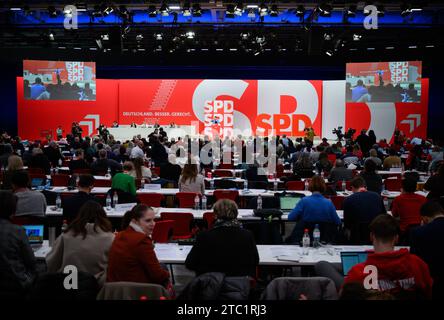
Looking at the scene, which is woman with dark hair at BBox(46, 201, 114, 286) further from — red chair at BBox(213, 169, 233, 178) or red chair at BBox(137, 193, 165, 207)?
red chair at BBox(213, 169, 233, 178)

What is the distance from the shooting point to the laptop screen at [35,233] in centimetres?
539

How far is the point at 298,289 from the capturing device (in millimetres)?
3586

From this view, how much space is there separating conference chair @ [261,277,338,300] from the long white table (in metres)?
1.24

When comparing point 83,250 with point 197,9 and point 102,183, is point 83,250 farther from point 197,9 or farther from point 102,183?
point 197,9

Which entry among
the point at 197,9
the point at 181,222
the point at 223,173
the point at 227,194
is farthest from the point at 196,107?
the point at 181,222

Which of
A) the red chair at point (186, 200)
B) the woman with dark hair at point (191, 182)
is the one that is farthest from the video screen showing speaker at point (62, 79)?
the red chair at point (186, 200)

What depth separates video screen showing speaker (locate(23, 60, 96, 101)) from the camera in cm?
2200

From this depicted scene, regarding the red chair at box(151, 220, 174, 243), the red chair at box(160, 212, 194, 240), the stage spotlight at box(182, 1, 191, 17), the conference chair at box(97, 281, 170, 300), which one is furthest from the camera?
the stage spotlight at box(182, 1, 191, 17)

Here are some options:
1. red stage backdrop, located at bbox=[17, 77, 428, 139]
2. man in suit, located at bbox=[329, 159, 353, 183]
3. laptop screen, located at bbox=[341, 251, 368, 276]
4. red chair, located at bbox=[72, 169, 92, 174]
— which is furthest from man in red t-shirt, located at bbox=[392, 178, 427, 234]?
red stage backdrop, located at bbox=[17, 77, 428, 139]

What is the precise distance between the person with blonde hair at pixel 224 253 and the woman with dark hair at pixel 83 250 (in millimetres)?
687

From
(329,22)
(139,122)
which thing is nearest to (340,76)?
(329,22)

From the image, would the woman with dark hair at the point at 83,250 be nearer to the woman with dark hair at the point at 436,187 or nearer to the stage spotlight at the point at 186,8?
the woman with dark hair at the point at 436,187

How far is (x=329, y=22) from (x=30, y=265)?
1730 centimetres

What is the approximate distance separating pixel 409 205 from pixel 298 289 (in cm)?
354
